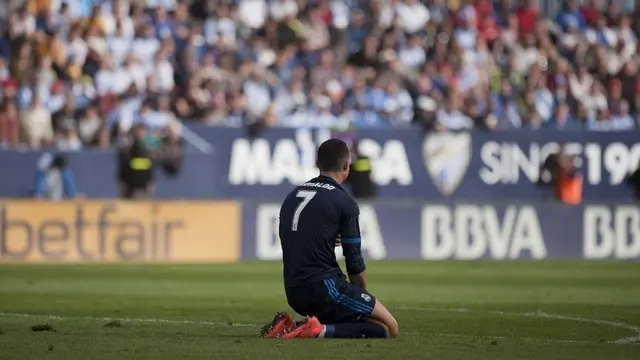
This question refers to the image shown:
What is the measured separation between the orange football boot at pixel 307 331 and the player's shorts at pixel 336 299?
5.8 inches

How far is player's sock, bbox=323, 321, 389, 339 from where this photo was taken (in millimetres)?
10508

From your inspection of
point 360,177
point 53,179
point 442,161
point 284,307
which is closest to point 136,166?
point 53,179

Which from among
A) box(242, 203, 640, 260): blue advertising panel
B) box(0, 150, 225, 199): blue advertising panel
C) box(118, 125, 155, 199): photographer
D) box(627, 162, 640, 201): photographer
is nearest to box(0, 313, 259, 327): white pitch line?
box(0, 150, 225, 199): blue advertising panel

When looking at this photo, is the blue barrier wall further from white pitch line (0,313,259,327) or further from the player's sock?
the player's sock

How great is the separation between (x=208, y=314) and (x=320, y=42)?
15.4m

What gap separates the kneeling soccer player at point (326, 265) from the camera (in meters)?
10.4

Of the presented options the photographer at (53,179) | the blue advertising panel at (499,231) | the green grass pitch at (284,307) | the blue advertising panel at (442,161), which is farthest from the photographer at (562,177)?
the photographer at (53,179)

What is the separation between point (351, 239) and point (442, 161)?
17489 millimetres

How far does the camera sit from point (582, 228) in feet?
87.6

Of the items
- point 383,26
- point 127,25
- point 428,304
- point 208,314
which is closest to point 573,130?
point 383,26

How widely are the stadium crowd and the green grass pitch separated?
12.3ft

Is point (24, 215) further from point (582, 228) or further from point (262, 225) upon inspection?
point (582, 228)

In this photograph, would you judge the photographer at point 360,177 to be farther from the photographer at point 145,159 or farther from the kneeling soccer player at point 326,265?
the kneeling soccer player at point 326,265

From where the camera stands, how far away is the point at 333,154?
10.5 m
